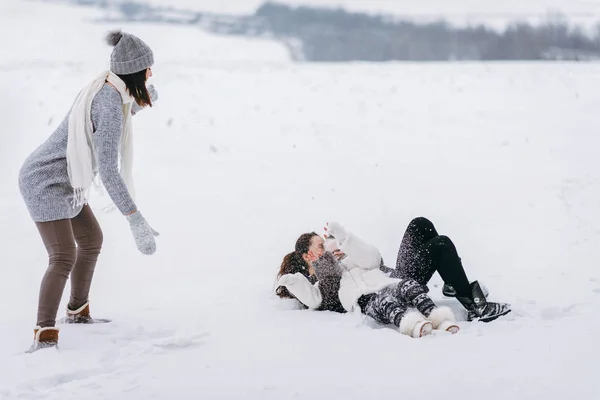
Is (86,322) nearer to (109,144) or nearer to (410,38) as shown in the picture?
(109,144)

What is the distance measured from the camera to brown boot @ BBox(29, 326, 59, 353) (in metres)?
3.55

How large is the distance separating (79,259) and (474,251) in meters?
3.62

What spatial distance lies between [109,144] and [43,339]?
1098 mm

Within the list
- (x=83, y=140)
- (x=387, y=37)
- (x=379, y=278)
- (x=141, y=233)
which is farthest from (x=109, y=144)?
(x=387, y=37)

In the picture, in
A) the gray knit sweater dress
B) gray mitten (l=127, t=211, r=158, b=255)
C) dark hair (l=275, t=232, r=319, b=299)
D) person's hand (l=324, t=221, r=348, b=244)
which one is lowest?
dark hair (l=275, t=232, r=319, b=299)

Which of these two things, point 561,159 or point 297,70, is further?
point 297,70

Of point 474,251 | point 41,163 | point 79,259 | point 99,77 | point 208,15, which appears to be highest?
point 208,15

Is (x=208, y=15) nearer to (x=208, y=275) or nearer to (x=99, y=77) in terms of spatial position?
(x=208, y=275)

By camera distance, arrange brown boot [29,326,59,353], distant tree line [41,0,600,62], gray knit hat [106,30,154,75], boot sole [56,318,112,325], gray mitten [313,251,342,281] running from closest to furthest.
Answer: brown boot [29,326,59,353]
gray knit hat [106,30,154,75]
boot sole [56,318,112,325]
gray mitten [313,251,342,281]
distant tree line [41,0,600,62]

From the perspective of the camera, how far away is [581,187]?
301 inches

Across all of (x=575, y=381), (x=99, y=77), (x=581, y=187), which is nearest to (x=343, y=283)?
(x=575, y=381)

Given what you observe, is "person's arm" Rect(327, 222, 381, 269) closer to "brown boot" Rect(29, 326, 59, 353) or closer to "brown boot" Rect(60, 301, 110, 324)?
"brown boot" Rect(60, 301, 110, 324)

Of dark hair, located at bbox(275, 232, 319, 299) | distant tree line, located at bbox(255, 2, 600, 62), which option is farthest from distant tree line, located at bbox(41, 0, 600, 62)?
dark hair, located at bbox(275, 232, 319, 299)

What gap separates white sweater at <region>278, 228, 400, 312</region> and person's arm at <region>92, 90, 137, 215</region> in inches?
49.5
